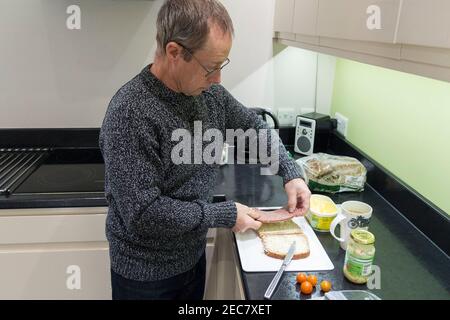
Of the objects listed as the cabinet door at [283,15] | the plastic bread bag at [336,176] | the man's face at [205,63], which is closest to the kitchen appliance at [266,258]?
the plastic bread bag at [336,176]

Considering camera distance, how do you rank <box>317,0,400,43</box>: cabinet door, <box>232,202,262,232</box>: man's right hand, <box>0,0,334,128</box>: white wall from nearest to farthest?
<box>317,0,400,43</box>: cabinet door, <box>232,202,262,232</box>: man's right hand, <box>0,0,334,128</box>: white wall

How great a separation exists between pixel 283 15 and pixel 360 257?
106cm

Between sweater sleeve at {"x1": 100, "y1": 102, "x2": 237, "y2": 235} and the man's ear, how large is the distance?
0.54 feet

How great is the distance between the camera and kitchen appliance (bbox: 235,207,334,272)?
0.95m

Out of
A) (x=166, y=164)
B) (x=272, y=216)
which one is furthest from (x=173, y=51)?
(x=272, y=216)

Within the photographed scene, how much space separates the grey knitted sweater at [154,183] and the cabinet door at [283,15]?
54 cm

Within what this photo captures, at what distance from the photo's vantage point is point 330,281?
0.91 meters

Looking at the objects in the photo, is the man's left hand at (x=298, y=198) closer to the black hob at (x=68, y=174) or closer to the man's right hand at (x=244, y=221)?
the man's right hand at (x=244, y=221)

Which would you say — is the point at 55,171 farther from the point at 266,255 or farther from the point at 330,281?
Result: the point at 330,281

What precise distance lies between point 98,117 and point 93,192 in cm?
50

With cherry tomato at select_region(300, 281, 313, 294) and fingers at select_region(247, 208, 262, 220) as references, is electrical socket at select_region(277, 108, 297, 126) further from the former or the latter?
cherry tomato at select_region(300, 281, 313, 294)

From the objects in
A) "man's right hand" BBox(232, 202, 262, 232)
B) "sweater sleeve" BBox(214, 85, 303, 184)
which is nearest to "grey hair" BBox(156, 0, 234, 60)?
"sweater sleeve" BBox(214, 85, 303, 184)
